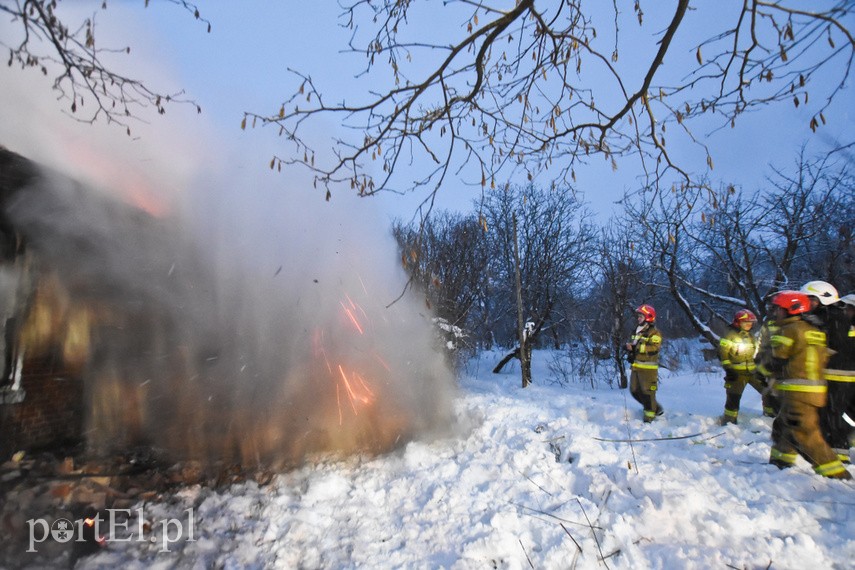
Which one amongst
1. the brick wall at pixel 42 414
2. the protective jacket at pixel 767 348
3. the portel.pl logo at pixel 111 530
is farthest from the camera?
the brick wall at pixel 42 414

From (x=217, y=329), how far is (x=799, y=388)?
8789 millimetres

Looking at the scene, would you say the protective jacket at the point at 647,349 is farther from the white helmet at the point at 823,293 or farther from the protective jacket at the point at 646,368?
the white helmet at the point at 823,293

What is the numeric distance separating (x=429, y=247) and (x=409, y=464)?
890cm

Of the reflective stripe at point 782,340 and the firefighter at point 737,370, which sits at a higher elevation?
the reflective stripe at point 782,340

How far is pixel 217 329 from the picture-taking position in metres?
7.18

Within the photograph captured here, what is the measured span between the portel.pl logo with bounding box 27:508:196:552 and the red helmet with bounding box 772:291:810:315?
21.1ft

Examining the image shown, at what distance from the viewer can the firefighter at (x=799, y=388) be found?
10.7ft

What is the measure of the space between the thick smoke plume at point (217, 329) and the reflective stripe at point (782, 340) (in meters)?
4.81

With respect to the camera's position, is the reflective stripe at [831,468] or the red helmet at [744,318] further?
the red helmet at [744,318]

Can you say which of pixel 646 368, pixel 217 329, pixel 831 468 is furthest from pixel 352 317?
pixel 831 468

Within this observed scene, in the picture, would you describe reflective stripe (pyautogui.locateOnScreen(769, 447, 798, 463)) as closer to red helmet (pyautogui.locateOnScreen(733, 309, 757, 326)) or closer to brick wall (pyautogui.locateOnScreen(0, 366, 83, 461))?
red helmet (pyautogui.locateOnScreen(733, 309, 757, 326))

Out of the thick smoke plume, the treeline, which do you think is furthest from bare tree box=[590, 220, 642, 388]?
the thick smoke plume

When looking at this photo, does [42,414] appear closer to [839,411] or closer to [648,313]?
[648,313]

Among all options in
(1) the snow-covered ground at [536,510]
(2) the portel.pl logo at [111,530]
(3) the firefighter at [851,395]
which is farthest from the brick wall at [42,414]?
(3) the firefighter at [851,395]
